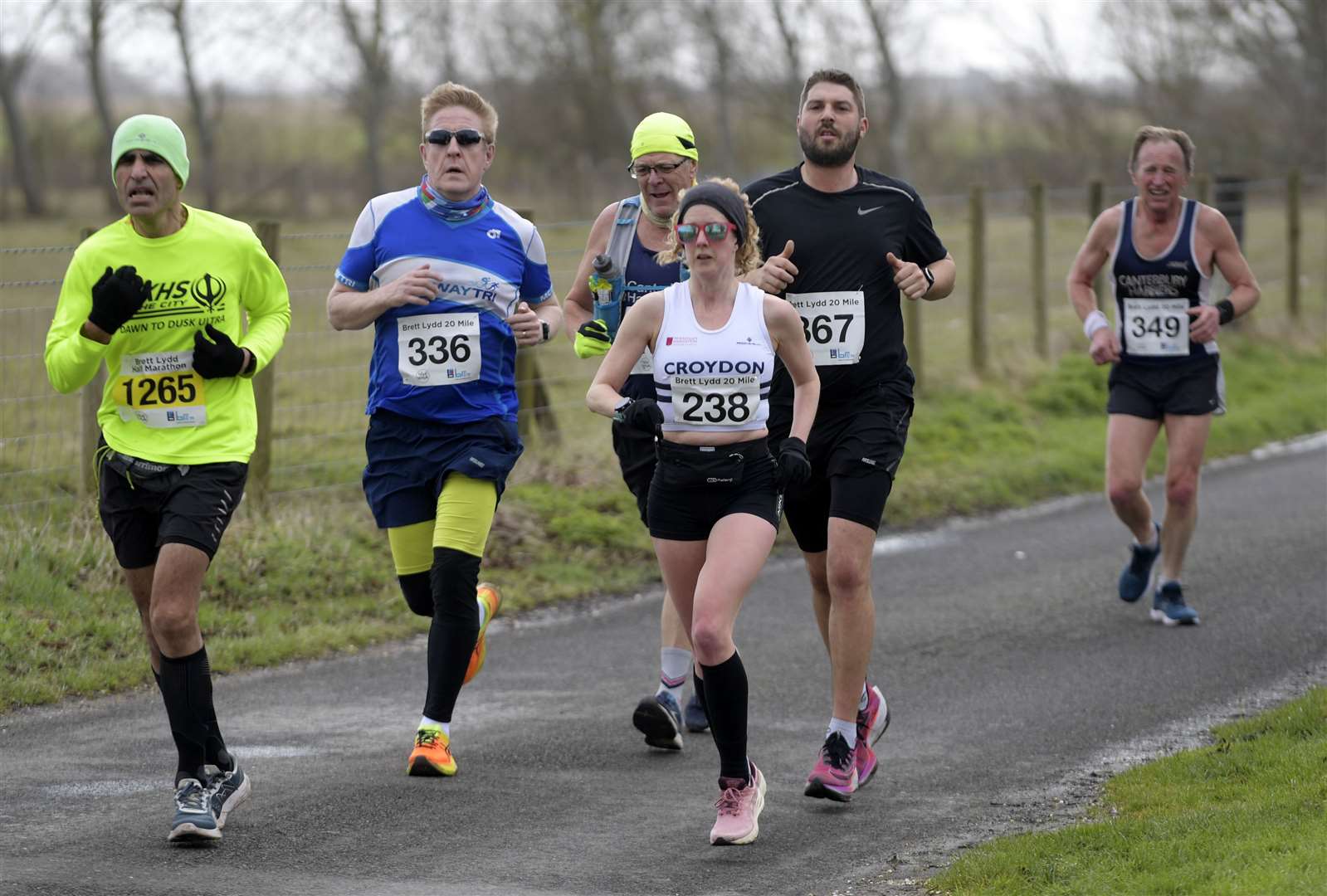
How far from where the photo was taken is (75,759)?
6.65 meters

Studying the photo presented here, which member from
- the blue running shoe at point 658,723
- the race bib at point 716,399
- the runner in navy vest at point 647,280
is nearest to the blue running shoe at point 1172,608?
the runner in navy vest at point 647,280

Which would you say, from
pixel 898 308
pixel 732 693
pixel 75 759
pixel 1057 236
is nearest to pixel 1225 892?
pixel 732 693

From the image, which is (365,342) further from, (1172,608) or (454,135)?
(454,135)

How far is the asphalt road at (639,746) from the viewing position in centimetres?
536

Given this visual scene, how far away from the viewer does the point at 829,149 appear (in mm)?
6363

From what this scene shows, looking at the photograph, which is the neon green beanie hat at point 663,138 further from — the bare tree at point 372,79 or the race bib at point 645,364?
the bare tree at point 372,79

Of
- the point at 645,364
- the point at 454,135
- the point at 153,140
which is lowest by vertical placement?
the point at 645,364

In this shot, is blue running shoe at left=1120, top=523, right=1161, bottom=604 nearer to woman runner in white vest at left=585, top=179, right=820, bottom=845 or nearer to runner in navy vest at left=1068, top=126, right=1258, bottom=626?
runner in navy vest at left=1068, top=126, right=1258, bottom=626

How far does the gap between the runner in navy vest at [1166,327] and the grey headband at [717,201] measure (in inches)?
146

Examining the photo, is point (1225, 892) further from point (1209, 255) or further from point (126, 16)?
point (126, 16)

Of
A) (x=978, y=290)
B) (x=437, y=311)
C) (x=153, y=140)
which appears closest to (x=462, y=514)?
(x=437, y=311)

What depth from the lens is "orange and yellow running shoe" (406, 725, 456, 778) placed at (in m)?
6.35

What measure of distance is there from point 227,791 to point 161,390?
1.33m

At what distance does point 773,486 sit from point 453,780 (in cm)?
167
